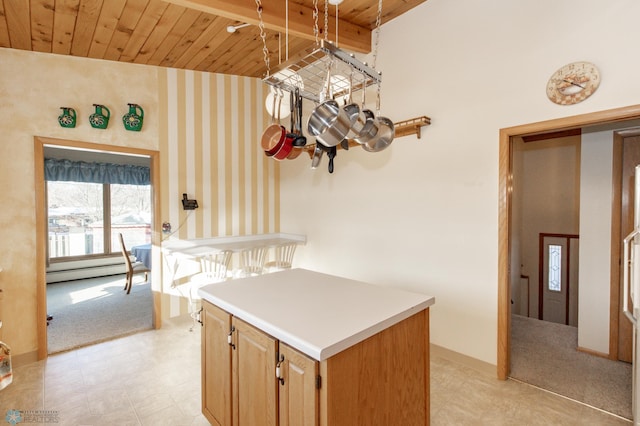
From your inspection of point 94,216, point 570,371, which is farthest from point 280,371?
point 94,216

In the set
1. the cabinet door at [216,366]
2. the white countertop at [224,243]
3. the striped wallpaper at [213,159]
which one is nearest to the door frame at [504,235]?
the cabinet door at [216,366]

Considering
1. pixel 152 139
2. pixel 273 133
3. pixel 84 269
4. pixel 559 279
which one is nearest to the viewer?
pixel 273 133

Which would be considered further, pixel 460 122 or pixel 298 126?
pixel 460 122

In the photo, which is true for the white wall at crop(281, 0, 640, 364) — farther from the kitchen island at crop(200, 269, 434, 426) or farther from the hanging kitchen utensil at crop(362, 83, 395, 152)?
the kitchen island at crop(200, 269, 434, 426)

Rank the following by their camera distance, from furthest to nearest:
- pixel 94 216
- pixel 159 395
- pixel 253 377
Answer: pixel 94 216, pixel 159 395, pixel 253 377

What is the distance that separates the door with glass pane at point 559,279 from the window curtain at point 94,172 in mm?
7506

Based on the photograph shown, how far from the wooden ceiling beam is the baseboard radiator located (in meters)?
5.62

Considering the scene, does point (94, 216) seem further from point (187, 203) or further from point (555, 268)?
point (555, 268)

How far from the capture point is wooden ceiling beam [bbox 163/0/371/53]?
87.5 inches

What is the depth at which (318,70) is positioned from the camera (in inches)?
80.5

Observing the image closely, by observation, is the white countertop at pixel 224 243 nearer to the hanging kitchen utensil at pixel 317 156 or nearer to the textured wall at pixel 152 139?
the textured wall at pixel 152 139

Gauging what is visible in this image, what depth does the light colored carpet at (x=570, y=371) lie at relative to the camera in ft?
7.10

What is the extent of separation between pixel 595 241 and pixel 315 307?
280 cm

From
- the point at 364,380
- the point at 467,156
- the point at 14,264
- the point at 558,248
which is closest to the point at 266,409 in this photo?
the point at 364,380
